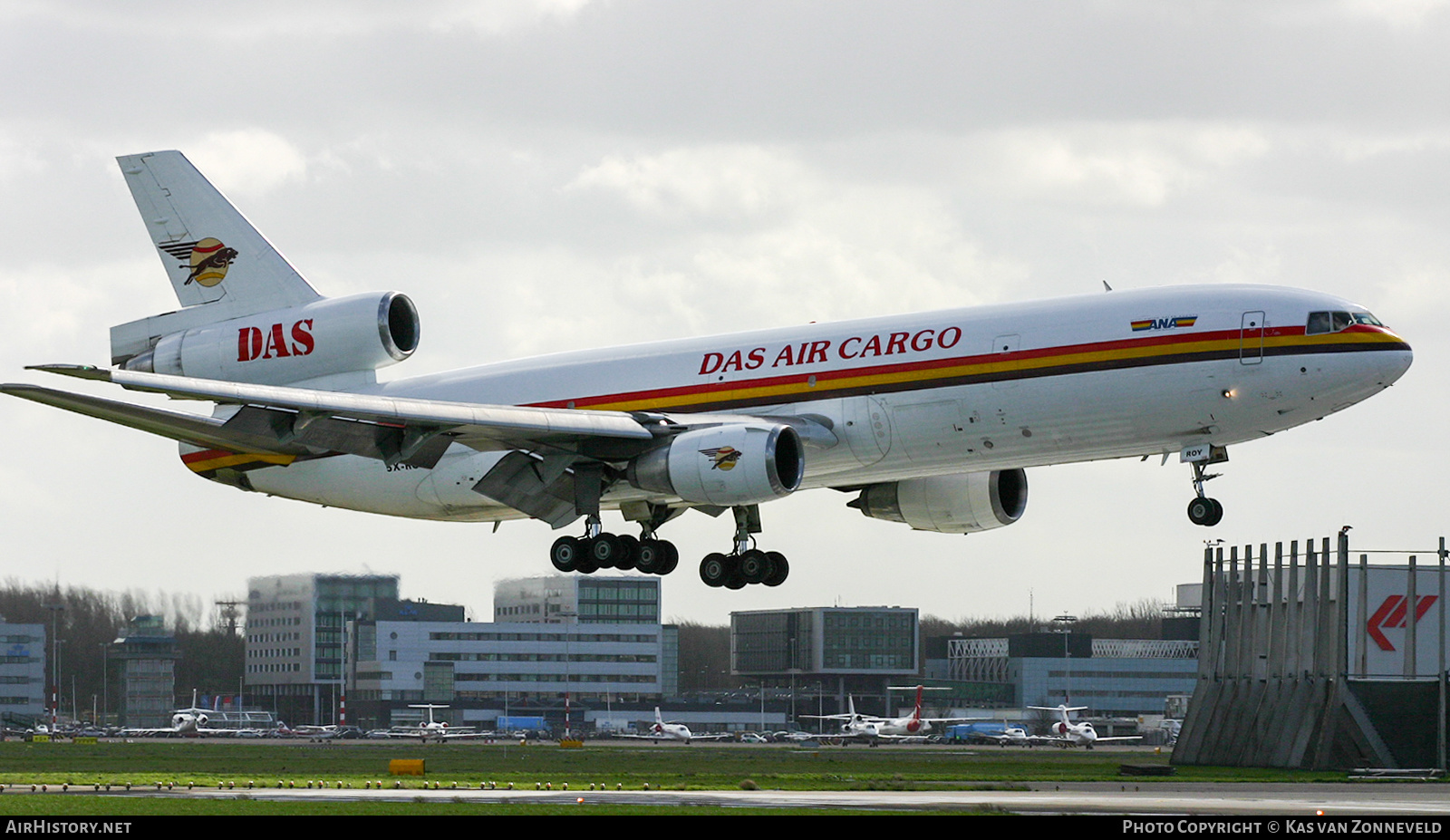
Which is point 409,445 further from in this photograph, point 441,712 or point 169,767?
point 441,712

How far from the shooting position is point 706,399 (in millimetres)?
47594

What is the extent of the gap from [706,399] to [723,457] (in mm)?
3855

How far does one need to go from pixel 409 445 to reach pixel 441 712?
118201 mm

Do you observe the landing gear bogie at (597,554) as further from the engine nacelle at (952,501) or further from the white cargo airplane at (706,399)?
the engine nacelle at (952,501)

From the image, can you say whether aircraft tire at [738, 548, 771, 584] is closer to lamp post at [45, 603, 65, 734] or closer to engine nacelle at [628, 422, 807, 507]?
engine nacelle at [628, 422, 807, 507]

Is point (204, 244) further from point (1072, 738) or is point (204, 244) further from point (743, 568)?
point (1072, 738)

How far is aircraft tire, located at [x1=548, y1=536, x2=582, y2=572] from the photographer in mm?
48375

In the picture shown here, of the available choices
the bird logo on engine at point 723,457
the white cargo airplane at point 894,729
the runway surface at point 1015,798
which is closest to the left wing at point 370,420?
the bird logo on engine at point 723,457

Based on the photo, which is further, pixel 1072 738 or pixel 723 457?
pixel 1072 738

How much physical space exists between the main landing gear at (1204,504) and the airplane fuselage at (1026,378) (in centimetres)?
75

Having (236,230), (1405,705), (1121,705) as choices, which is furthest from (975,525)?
(1121,705)

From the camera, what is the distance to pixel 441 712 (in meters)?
160

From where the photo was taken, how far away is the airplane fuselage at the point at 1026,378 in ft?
138

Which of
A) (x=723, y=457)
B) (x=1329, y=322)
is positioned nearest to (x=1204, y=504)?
(x=1329, y=322)
